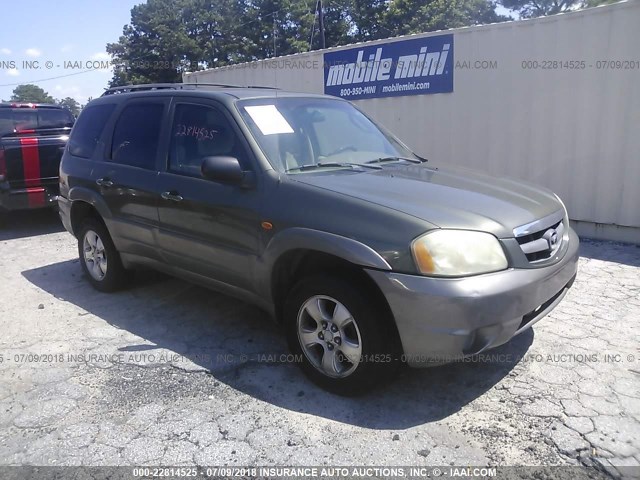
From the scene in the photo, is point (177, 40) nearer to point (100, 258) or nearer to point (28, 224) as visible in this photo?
point (28, 224)

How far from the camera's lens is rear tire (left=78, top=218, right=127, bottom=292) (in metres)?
5.07

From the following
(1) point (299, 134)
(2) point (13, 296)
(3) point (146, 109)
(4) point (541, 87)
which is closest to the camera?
(1) point (299, 134)

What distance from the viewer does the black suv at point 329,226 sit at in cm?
280

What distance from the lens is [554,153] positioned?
22.2 ft

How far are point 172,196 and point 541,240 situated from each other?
2.61 meters

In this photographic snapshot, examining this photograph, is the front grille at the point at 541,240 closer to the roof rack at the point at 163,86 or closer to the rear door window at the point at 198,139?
the rear door window at the point at 198,139

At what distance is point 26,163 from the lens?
7871mm

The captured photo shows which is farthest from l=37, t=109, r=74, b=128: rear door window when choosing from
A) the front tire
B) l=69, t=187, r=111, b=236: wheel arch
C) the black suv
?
the front tire

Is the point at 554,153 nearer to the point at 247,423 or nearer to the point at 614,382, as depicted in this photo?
the point at 614,382

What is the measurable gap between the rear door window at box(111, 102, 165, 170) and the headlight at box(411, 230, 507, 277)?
98.9 inches

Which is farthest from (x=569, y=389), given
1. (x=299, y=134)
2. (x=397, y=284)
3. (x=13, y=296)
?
(x=13, y=296)

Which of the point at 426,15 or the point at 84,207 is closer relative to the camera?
the point at 84,207

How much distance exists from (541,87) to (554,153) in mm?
847

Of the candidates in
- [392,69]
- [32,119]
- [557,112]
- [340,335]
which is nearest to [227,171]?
[340,335]
